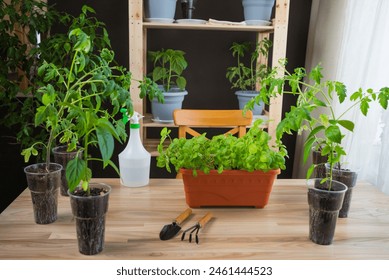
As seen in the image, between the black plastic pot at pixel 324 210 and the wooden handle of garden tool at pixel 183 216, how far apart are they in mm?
345

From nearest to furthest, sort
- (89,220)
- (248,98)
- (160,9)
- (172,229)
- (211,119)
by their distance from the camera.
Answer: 1. (89,220)
2. (172,229)
3. (211,119)
4. (160,9)
5. (248,98)

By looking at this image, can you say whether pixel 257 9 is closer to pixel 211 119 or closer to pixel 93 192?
pixel 211 119

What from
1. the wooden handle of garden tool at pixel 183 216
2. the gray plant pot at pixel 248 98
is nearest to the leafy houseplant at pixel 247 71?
the gray plant pot at pixel 248 98

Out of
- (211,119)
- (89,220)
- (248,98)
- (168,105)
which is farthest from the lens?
(248,98)

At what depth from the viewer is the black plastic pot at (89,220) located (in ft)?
3.04

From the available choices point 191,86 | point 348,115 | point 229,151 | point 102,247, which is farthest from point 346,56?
point 102,247

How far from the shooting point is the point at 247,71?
2.86 meters

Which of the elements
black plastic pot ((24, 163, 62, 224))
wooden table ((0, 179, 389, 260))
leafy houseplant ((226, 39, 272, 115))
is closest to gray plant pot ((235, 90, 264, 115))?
leafy houseplant ((226, 39, 272, 115))

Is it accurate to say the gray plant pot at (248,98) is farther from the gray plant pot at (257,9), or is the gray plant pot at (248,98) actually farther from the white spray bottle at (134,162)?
the white spray bottle at (134,162)

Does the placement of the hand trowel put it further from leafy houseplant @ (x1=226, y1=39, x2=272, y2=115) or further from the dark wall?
the dark wall

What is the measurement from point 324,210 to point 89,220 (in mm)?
582

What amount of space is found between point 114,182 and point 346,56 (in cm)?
159

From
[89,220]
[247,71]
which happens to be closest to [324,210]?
[89,220]

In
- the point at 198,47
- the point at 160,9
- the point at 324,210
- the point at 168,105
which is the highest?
the point at 160,9
